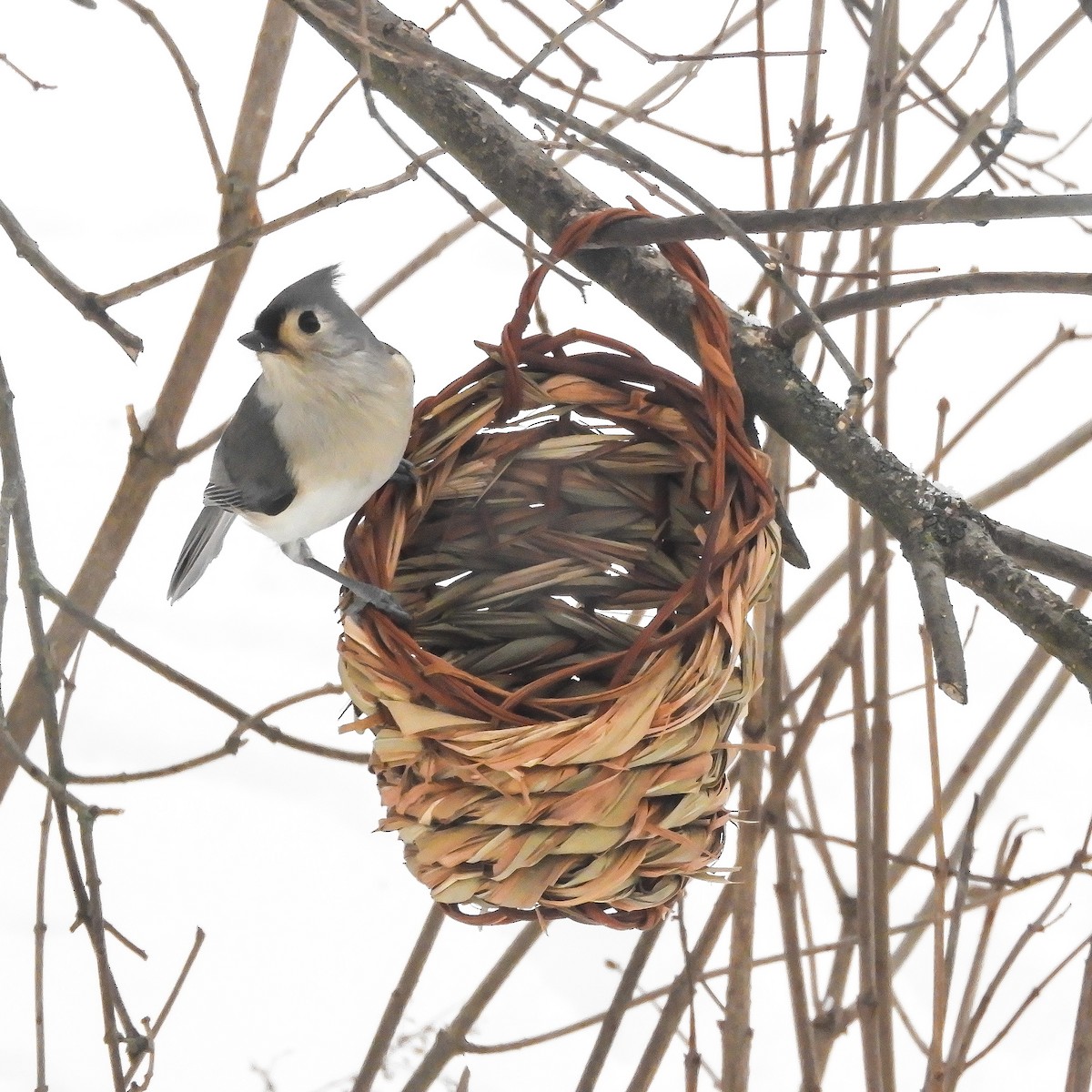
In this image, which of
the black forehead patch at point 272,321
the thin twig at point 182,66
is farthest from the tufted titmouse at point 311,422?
the thin twig at point 182,66

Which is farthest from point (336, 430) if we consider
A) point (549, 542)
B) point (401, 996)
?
point (401, 996)

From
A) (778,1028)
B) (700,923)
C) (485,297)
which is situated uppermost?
(485,297)

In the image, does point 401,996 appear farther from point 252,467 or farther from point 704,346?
point 704,346

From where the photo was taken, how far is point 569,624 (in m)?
0.93

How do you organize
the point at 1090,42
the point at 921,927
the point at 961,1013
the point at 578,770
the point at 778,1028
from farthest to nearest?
1. the point at 1090,42
2. the point at 778,1028
3. the point at 921,927
4. the point at 961,1013
5. the point at 578,770

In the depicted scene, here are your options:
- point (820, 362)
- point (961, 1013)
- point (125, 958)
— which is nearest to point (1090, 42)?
point (820, 362)

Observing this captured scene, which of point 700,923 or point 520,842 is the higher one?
point 700,923

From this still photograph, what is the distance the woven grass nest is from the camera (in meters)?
0.67

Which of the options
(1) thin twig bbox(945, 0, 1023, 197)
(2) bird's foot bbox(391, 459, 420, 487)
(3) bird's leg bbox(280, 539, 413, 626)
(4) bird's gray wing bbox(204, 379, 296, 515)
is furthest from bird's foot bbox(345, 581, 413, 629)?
(1) thin twig bbox(945, 0, 1023, 197)

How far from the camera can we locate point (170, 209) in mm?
2041

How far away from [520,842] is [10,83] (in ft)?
6.41

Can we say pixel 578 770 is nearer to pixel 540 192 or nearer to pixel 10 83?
pixel 540 192

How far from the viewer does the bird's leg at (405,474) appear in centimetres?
83

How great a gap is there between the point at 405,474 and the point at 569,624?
177mm
